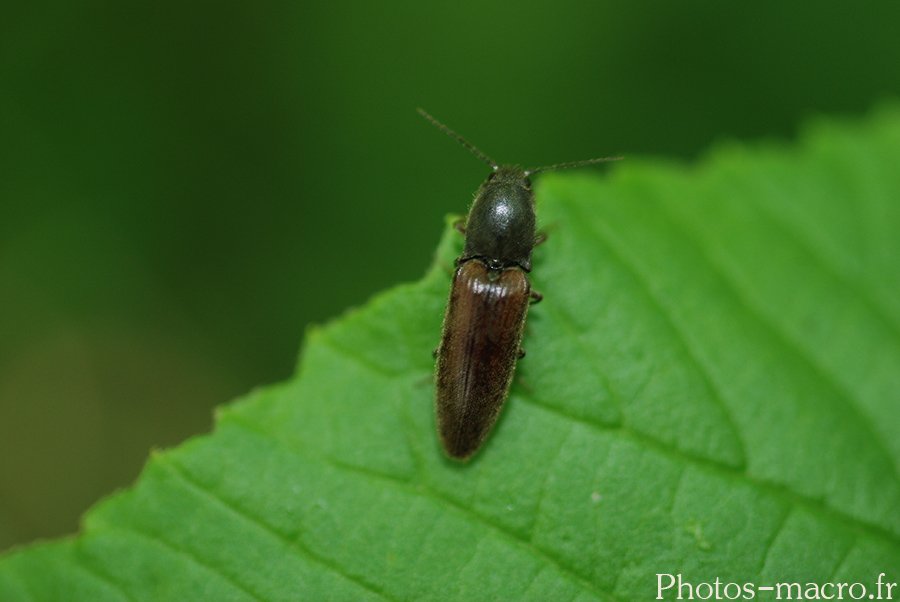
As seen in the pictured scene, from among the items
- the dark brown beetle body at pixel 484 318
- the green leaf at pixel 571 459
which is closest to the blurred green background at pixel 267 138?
the dark brown beetle body at pixel 484 318

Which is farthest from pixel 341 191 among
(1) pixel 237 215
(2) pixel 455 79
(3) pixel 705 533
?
(3) pixel 705 533

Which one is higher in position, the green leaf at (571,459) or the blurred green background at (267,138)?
the blurred green background at (267,138)

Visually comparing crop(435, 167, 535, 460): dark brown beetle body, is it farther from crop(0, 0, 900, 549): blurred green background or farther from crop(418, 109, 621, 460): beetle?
crop(0, 0, 900, 549): blurred green background

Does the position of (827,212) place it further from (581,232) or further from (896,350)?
(581,232)

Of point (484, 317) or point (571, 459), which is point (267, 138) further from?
point (571, 459)

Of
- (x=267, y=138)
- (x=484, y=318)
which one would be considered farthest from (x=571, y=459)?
(x=267, y=138)

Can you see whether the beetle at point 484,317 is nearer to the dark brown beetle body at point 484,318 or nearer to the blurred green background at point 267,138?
the dark brown beetle body at point 484,318
